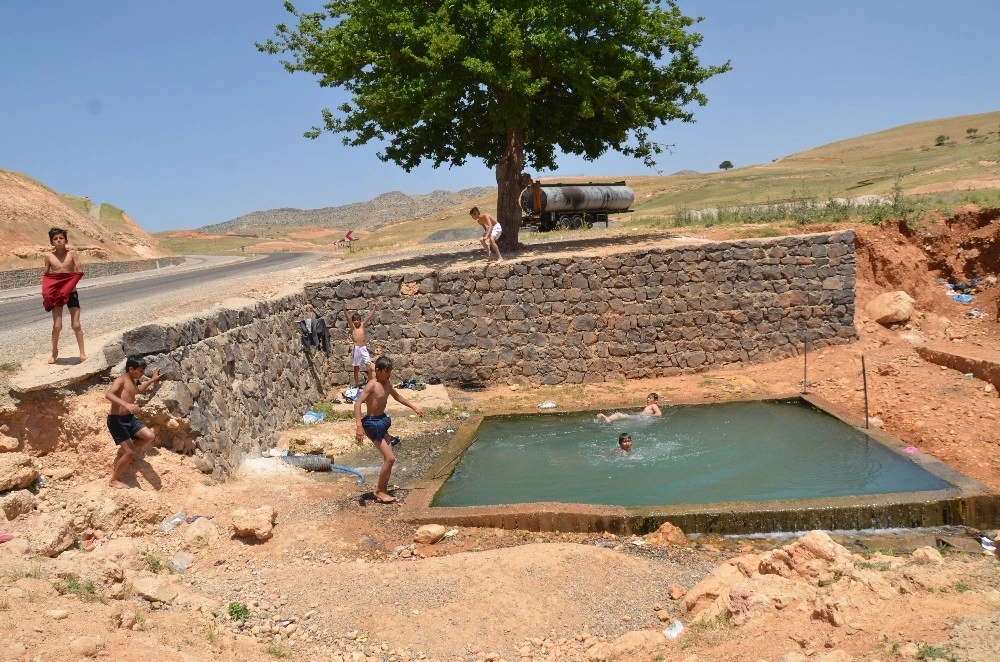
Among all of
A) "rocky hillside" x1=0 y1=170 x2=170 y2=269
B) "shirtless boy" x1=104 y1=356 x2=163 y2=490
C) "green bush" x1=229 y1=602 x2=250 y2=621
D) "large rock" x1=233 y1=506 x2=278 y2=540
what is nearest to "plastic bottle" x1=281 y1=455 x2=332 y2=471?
"large rock" x1=233 y1=506 x2=278 y2=540

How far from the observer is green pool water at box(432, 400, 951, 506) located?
898 centimetres

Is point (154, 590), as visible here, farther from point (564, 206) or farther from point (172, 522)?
point (564, 206)

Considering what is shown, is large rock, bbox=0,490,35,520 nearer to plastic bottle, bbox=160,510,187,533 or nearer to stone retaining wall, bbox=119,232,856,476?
plastic bottle, bbox=160,510,187,533

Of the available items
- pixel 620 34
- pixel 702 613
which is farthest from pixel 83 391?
pixel 620 34

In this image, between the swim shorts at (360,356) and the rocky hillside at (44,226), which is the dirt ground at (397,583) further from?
the rocky hillside at (44,226)

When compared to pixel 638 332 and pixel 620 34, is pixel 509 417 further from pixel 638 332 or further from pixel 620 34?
pixel 620 34

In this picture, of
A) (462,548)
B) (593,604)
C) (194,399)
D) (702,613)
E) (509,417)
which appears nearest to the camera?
(702,613)

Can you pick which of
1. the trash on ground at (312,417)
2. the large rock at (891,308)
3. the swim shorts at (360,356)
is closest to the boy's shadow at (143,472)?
the trash on ground at (312,417)

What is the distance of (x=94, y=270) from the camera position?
3309 centimetres

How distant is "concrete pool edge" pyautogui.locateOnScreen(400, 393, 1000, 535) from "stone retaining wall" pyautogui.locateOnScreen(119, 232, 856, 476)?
257 inches

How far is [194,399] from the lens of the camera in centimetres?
881

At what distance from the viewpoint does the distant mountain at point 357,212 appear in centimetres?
11125

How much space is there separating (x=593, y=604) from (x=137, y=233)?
6454 centimetres

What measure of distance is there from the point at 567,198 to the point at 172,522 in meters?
20.4
